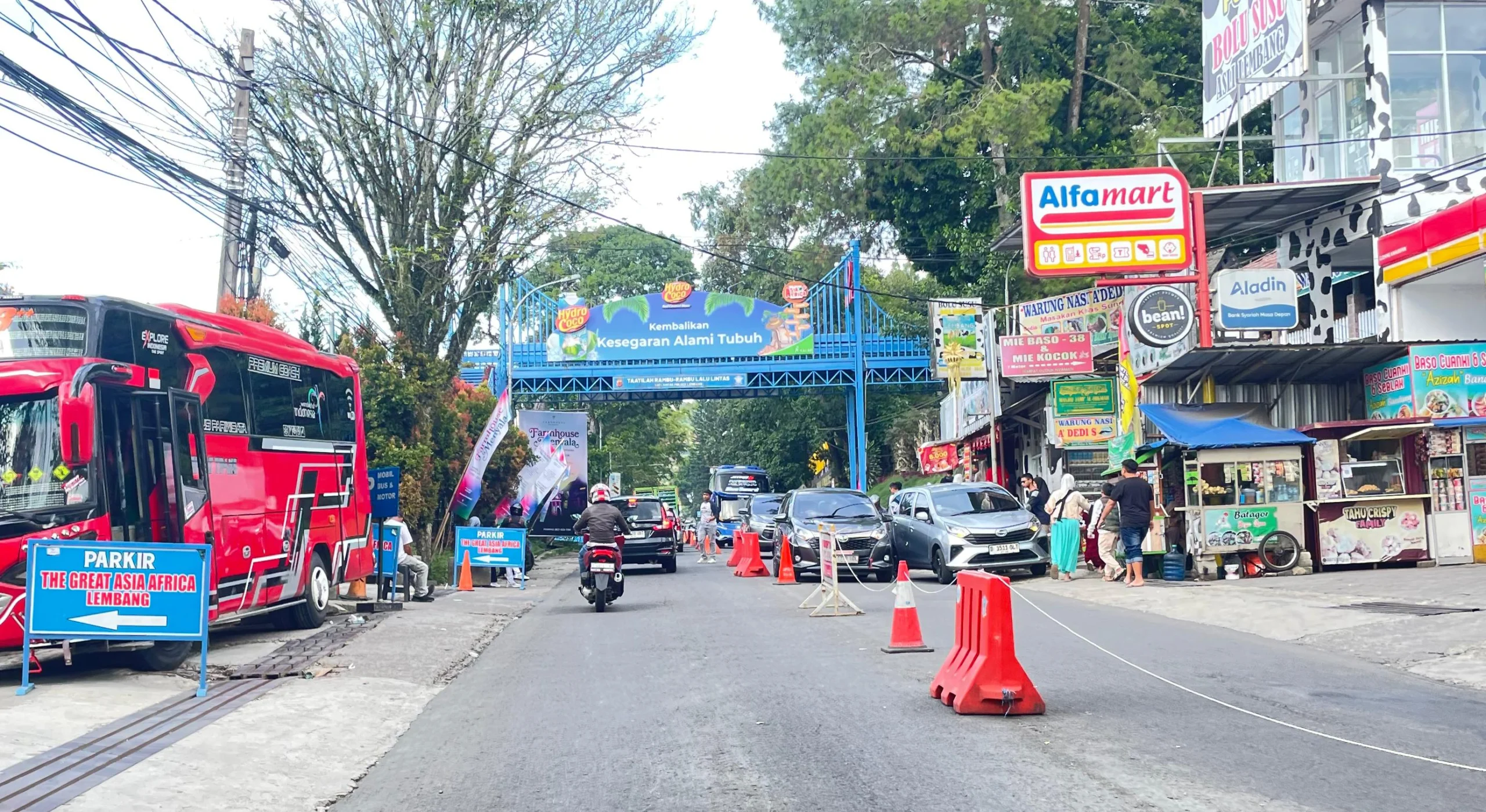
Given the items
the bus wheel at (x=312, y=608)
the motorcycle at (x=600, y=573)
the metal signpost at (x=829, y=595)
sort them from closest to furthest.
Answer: the metal signpost at (x=829, y=595) → the bus wheel at (x=312, y=608) → the motorcycle at (x=600, y=573)

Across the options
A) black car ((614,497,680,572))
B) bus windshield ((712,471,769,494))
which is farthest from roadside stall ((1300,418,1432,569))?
bus windshield ((712,471,769,494))

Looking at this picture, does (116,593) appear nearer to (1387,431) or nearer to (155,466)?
(155,466)

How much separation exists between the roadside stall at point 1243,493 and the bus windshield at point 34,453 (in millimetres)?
14384

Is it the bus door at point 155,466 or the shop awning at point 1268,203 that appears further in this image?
the shop awning at point 1268,203

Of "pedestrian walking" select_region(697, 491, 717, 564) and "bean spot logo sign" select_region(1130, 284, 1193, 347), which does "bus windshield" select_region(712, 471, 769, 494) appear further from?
"bean spot logo sign" select_region(1130, 284, 1193, 347)

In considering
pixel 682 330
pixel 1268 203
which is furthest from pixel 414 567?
pixel 682 330

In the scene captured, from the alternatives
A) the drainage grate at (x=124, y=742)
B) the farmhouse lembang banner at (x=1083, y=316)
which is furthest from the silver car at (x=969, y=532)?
the drainage grate at (x=124, y=742)

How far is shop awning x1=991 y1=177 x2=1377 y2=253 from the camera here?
22766mm

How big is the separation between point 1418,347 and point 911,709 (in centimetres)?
1496

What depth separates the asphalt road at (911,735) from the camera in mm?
6230

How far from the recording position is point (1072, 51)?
39750 millimetres

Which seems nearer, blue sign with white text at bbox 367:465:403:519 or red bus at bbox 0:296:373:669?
red bus at bbox 0:296:373:669

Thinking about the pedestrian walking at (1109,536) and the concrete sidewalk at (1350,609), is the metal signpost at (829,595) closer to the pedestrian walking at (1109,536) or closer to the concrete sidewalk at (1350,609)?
the concrete sidewalk at (1350,609)

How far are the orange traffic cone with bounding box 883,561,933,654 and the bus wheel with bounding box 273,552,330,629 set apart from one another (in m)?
8.09
